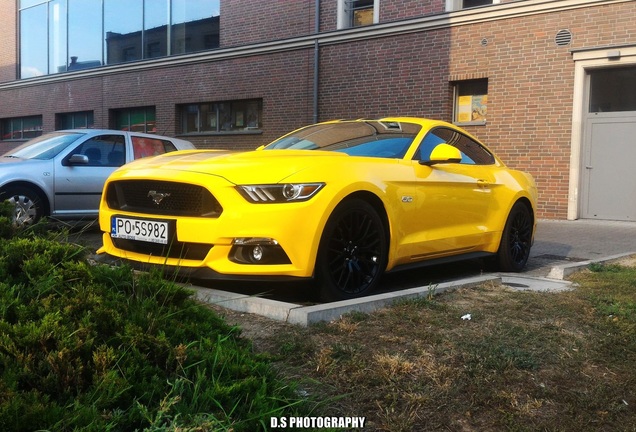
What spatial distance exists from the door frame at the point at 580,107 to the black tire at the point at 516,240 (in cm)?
611

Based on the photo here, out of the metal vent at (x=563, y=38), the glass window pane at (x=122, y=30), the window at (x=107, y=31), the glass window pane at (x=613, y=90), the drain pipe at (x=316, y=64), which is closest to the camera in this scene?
the glass window pane at (x=613, y=90)

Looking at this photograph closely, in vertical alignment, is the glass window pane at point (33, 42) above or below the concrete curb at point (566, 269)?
above

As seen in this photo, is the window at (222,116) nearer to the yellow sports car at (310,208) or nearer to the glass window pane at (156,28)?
the glass window pane at (156,28)

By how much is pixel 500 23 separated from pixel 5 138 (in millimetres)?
20961

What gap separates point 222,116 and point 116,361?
16568 millimetres

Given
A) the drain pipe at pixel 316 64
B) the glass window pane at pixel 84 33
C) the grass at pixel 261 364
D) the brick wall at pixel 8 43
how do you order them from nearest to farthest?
the grass at pixel 261 364 < the drain pipe at pixel 316 64 < the glass window pane at pixel 84 33 < the brick wall at pixel 8 43

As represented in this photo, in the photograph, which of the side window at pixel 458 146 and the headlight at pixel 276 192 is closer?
the headlight at pixel 276 192

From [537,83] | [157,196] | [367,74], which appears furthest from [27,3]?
[157,196]

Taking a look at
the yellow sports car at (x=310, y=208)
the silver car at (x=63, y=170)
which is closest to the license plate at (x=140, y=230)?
the yellow sports car at (x=310, y=208)

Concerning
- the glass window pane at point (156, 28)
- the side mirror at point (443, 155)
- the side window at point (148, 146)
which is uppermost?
the glass window pane at point (156, 28)

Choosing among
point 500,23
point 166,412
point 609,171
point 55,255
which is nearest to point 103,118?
point 500,23

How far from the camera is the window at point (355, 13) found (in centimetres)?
1534

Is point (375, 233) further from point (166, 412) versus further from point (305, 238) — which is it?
point (166, 412)

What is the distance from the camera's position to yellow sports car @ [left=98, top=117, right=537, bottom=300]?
4.06 metres
